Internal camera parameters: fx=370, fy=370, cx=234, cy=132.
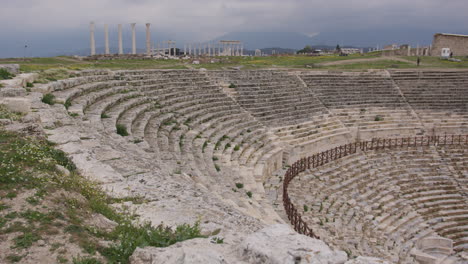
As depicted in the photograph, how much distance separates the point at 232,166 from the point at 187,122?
3.04 meters

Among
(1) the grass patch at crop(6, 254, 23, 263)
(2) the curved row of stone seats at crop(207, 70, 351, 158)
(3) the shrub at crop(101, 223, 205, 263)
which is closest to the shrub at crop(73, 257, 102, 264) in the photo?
(3) the shrub at crop(101, 223, 205, 263)

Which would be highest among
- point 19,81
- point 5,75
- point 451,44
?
point 451,44

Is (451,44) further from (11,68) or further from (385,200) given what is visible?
(11,68)

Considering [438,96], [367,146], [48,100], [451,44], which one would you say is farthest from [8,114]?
[451,44]

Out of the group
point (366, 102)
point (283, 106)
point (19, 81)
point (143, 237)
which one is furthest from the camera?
point (366, 102)

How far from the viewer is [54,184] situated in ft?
14.7

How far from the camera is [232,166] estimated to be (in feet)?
38.0

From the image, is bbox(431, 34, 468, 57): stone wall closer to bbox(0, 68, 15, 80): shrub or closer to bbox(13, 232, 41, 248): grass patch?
bbox(0, 68, 15, 80): shrub

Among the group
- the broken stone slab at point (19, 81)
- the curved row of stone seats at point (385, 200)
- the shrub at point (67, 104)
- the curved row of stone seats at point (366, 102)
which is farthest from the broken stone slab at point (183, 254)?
the curved row of stone seats at point (366, 102)

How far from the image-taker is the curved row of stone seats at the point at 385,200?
1095 centimetres

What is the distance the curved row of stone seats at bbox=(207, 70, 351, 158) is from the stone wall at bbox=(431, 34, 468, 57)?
30004mm

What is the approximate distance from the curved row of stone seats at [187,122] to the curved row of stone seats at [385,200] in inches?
89.3

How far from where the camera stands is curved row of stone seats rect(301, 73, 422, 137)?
20.7 meters

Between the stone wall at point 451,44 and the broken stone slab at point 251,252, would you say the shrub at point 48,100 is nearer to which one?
the broken stone slab at point 251,252
